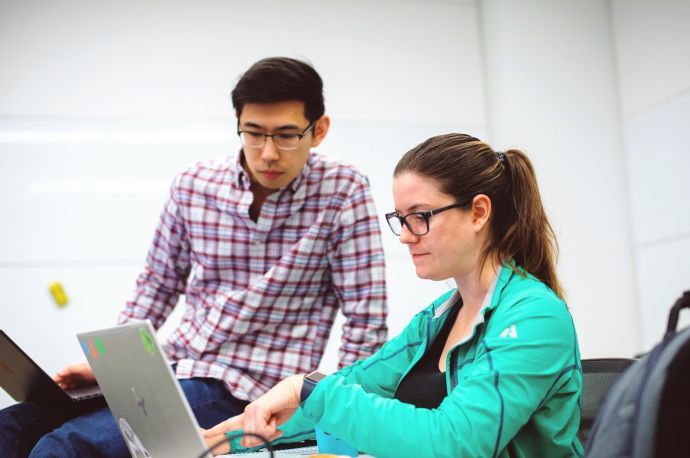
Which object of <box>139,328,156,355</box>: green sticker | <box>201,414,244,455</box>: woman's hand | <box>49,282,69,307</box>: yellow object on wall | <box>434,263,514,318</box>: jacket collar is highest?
<box>139,328,156,355</box>: green sticker

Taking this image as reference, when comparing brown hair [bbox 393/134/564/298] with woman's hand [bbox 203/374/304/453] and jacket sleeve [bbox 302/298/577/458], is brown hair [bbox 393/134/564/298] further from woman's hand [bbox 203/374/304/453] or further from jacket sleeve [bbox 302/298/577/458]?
woman's hand [bbox 203/374/304/453]

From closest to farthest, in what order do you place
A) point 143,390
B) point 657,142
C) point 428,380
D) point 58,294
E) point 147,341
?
point 147,341
point 143,390
point 428,380
point 58,294
point 657,142

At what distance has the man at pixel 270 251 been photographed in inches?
78.5

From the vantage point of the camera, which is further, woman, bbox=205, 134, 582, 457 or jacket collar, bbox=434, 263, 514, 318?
jacket collar, bbox=434, 263, 514, 318

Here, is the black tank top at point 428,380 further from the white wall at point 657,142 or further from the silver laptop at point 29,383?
the white wall at point 657,142

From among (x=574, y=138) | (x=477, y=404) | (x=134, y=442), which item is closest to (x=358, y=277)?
(x=134, y=442)

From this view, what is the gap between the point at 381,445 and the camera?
113 centimetres

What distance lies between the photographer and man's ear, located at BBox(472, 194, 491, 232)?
4.63 feet

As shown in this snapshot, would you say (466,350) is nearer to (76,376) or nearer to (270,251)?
(270,251)

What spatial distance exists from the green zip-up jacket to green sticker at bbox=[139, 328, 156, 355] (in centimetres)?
29

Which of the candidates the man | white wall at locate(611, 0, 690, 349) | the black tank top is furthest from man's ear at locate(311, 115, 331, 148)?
white wall at locate(611, 0, 690, 349)

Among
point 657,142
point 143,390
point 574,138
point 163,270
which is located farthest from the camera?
point 574,138

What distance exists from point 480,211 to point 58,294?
2.29m

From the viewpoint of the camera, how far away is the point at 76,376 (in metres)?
1.94
